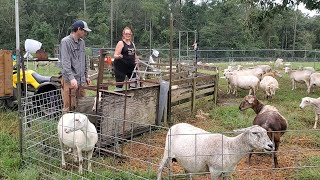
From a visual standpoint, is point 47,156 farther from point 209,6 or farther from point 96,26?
point 209,6

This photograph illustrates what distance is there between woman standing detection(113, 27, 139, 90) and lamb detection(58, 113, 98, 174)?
2.39m

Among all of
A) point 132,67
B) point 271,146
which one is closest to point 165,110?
point 132,67

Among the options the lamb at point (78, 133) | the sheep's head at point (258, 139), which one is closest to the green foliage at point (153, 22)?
the lamb at point (78, 133)

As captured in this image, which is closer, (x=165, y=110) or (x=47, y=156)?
(x=47, y=156)

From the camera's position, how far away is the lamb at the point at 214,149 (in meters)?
4.24

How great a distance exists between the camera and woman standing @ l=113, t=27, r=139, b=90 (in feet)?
24.6

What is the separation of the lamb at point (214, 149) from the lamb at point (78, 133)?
1.32 metres

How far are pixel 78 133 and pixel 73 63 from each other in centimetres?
136

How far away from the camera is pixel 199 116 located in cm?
939

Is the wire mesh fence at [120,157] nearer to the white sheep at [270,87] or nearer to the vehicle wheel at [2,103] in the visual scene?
the vehicle wheel at [2,103]

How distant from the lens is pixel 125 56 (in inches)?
302

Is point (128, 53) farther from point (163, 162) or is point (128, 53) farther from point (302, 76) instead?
point (302, 76)

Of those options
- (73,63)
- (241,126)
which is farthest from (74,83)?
(241,126)

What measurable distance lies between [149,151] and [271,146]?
2.42m
